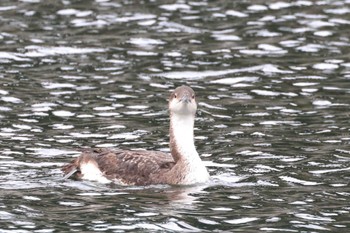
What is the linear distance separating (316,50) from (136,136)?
715 centimetres

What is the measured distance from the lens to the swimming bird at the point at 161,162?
58.6ft

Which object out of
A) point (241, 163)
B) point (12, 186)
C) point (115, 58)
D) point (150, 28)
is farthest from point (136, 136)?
point (150, 28)

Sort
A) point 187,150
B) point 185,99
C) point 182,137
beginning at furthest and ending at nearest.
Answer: point 182,137 < point 187,150 < point 185,99

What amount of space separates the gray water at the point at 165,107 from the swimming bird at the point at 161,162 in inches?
10.7

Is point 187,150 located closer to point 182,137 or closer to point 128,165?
point 182,137

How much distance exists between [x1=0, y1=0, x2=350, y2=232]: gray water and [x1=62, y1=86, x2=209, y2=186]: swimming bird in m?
0.27

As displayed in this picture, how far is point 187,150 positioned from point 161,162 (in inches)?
16.9

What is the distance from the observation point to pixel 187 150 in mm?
18078

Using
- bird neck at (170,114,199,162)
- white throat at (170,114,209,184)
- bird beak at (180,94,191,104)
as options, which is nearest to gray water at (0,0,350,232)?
white throat at (170,114,209,184)

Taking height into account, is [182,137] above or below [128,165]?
above

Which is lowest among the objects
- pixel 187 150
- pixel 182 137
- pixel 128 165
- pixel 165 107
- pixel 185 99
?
pixel 165 107

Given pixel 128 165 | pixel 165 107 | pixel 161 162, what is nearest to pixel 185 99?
pixel 161 162

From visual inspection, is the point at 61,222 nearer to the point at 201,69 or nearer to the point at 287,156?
the point at 287,156

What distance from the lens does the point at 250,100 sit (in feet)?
76.5
